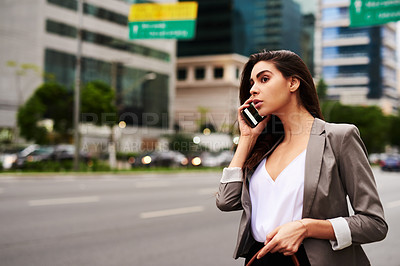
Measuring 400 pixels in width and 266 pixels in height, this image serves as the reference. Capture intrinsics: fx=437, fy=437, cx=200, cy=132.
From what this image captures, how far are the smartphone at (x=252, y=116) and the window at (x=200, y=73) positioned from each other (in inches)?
3170

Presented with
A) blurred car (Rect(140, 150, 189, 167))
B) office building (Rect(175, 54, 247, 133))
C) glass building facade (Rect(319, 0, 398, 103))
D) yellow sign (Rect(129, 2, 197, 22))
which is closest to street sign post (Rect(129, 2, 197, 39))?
yellow sign (Rect(129, 2, 197, 22))

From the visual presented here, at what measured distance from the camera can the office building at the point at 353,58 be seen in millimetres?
87938

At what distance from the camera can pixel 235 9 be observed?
7981cm

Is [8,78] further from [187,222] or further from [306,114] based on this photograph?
[306,114]

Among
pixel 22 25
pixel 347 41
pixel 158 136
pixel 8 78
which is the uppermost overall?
pixel 347 41

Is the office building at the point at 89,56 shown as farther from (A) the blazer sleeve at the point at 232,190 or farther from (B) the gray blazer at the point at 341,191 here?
(B) the gray blazer at the point at 341,191

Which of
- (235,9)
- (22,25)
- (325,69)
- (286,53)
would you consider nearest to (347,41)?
(325,69)

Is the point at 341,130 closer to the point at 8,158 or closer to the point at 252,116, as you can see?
the point at 252,116

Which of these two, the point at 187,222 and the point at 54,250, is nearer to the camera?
the point at 54,250

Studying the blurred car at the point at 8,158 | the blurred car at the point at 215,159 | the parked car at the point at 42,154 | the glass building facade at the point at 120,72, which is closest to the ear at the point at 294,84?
the blurred car at the point at 8,158

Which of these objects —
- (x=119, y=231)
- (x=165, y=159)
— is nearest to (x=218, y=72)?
(x=165, y=159)

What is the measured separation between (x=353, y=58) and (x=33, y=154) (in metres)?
78.4

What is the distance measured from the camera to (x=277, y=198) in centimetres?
193

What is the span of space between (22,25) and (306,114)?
47.9 metres
